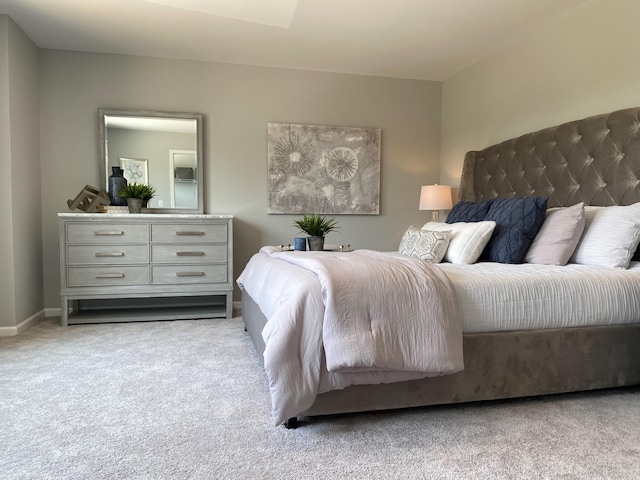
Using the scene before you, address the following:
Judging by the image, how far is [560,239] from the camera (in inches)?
92.7

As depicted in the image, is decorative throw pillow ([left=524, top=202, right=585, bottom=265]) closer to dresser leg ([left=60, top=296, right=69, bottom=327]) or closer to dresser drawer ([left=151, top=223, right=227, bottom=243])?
dresser drawer ([left=151, top=223, right=227, bottom=243])

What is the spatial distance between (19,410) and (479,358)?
6.69ft

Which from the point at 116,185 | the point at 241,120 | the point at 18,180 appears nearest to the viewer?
the point at 18,180

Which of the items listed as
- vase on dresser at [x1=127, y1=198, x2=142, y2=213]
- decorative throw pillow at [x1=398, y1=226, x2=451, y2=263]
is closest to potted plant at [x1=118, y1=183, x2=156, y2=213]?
vase on dresser at [x1=127, y1=198, x2=142, y2=213]

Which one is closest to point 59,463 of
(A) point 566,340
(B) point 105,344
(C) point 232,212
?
(B) point 105,344

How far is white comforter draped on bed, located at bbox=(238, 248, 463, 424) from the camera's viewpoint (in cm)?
153

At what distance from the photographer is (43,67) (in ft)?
12.2

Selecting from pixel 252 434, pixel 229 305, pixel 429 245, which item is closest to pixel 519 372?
pixel 429 245

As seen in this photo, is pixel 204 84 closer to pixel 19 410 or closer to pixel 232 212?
pixel 232 212

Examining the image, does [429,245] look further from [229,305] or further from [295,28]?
[295,28]

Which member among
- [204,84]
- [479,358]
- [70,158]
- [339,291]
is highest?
[204,84]

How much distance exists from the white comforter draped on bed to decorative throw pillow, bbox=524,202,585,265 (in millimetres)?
953

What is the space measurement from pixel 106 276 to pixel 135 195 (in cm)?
78

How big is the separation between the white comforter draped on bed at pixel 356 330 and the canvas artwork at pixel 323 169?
2.54m
